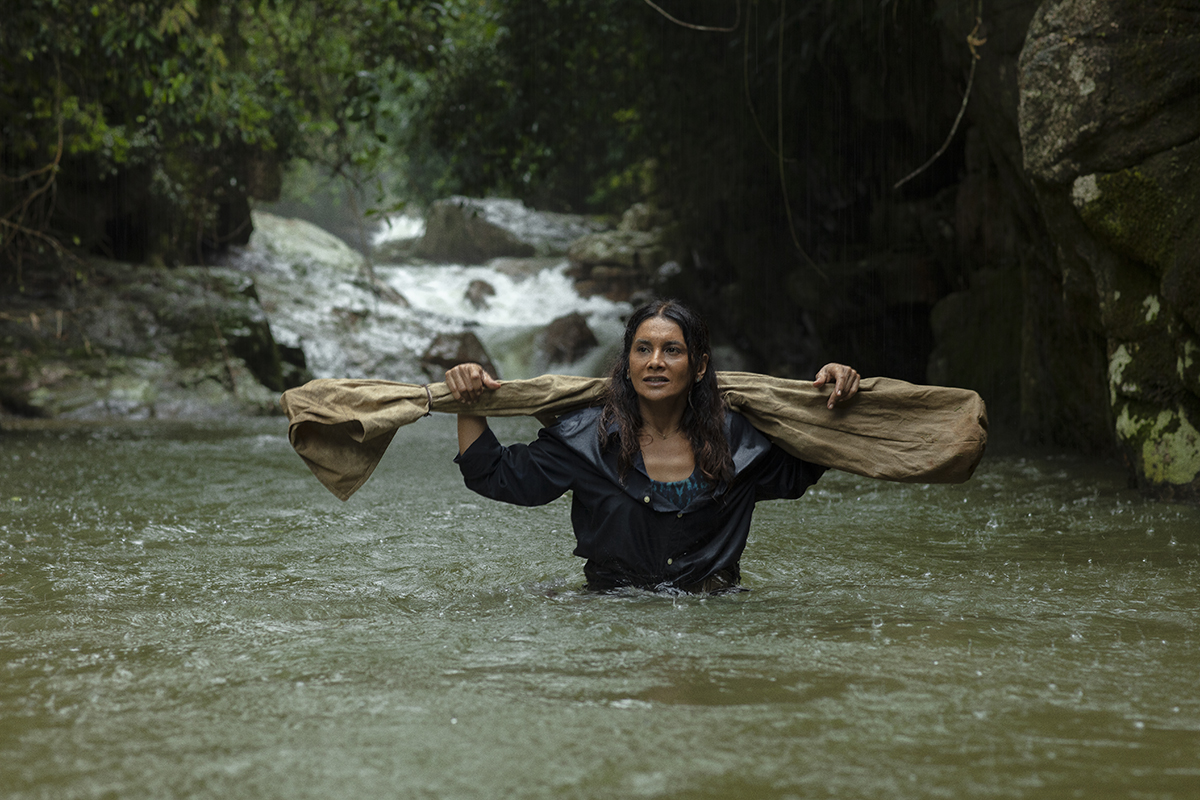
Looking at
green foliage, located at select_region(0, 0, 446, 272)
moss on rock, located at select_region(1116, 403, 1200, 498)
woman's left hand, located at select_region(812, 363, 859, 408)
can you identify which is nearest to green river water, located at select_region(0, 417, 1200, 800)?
moss on rock, located at select_region(1116, 403, 1200, 498)

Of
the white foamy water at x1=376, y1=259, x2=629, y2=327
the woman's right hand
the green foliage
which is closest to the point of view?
the woman's right hand

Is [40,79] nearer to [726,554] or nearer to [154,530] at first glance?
[154,530]

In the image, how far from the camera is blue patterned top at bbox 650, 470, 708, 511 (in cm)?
375

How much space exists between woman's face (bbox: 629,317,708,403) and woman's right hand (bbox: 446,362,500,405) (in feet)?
1.67

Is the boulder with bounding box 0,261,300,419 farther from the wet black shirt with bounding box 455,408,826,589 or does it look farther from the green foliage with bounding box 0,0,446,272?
the wet black shirt with bounding box 455,408,826,589

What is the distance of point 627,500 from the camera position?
3748mm

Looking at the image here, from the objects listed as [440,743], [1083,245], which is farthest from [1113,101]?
[440,743]

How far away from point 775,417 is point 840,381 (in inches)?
10.6

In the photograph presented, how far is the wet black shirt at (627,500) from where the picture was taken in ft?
12.2

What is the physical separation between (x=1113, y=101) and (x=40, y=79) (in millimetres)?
9193

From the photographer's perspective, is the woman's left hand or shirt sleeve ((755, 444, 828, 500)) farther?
shirt sleeve ((755, 444, 828, 500))

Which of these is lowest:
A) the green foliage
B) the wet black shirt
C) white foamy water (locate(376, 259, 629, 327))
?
the wet black shirt

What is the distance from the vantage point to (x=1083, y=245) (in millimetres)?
6566

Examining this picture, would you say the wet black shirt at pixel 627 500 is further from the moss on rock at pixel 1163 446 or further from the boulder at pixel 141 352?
the boulder at pixel 141 352
